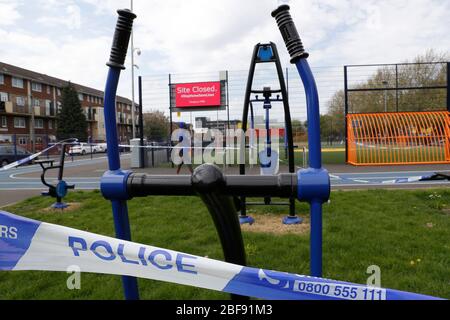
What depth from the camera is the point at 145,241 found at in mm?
4039

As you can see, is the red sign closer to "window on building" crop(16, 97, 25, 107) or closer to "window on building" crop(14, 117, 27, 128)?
"window on building" crop(14, 117, 27, 128)

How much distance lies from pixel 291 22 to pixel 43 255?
1431 millimetres

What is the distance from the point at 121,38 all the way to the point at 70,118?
156ft

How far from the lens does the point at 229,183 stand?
1106 mm

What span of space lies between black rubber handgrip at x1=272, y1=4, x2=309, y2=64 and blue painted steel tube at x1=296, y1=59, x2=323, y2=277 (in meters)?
0.03

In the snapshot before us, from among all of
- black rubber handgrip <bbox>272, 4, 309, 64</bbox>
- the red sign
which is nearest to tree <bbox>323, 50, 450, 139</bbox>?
the red sign

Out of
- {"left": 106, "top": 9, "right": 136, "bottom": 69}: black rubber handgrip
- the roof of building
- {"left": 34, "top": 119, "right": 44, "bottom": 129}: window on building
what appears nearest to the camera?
{"left": 106, "top": 9, "right": 136, "bottom": 69}: black rubber handgrip

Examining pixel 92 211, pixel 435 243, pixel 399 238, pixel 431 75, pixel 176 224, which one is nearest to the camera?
pixel 435 243

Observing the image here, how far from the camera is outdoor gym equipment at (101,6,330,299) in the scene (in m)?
1.10

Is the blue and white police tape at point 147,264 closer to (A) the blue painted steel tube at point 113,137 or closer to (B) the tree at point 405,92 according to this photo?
(A) the blue painted steel tube at point 113,137

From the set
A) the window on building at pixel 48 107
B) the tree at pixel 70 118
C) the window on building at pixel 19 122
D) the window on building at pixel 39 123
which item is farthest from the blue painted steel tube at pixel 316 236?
the window on building at pixel 48 107

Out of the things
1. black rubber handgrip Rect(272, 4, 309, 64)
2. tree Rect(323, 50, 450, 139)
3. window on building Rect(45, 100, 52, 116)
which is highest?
window on building Rect(45, 100, 52, 116)

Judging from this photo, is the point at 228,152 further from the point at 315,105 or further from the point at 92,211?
the point at 315,105
